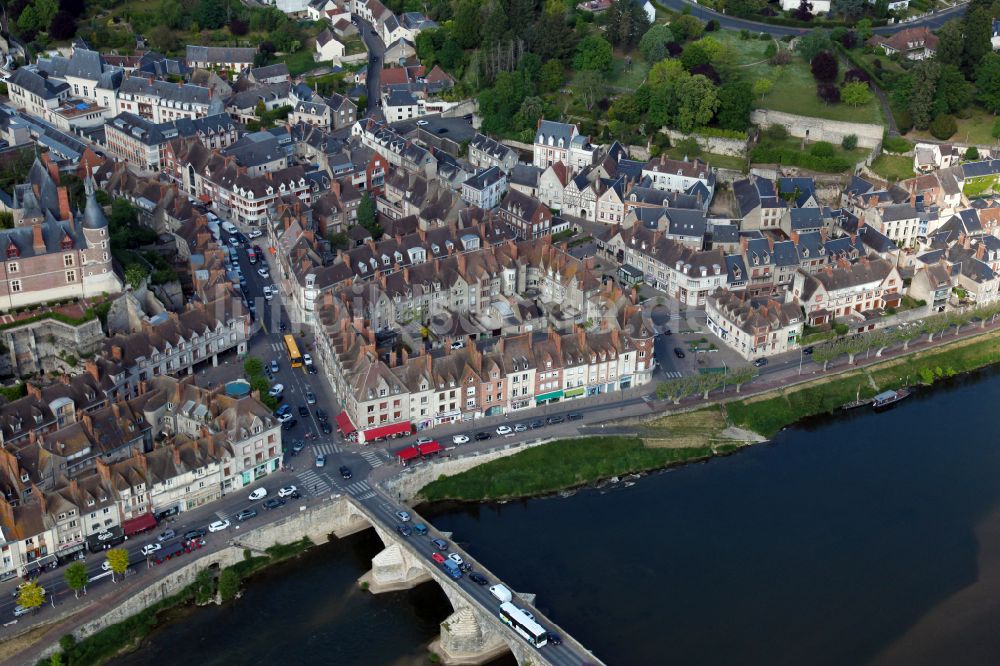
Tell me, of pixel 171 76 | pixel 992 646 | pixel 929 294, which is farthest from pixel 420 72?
pixel 992 646

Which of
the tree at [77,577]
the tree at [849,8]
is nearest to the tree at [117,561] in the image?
the tree at [77,577]

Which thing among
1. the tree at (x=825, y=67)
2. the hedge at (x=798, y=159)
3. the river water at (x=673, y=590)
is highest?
the tree at (x=825, y=67)

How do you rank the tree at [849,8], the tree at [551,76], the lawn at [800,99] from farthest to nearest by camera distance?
1. the tree at [849,8]
2. the tree at [551,76]
3. the lawn at [800,99]

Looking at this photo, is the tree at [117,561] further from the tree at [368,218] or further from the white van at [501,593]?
the tree at [368,218]

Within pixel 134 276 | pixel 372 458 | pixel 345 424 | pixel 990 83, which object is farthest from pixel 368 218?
pixel 990 83

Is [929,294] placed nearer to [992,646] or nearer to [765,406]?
[765,406]

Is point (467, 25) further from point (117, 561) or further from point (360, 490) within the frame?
point (117, 561)
